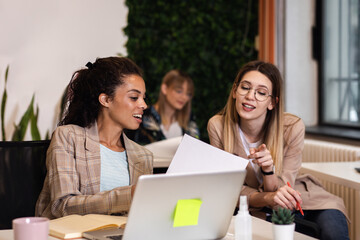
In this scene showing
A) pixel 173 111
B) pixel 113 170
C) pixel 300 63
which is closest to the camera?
pixel 113 170

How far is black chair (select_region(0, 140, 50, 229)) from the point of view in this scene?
1.93 meters

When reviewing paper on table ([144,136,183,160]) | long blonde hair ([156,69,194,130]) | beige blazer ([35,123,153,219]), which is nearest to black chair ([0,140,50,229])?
beige blazer ([35,123,153,219])

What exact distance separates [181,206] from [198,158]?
0.46m

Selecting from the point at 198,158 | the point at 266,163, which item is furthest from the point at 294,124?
the point at 198,158

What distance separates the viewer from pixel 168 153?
3.29m

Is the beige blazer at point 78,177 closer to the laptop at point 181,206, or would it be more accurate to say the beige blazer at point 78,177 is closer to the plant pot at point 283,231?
the laptop at point 181,206

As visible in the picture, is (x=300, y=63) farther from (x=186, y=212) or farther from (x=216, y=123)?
(x=186, y=212)

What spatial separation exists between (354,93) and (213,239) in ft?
10.6

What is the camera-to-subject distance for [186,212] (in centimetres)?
138

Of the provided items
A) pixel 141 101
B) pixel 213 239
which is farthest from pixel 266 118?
pixel 213 239

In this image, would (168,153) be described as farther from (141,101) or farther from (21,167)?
(21,167)

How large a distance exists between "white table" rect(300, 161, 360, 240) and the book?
4.05ft

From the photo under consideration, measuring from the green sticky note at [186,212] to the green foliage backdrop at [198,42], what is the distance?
3.62 metres

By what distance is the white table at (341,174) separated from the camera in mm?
2413
